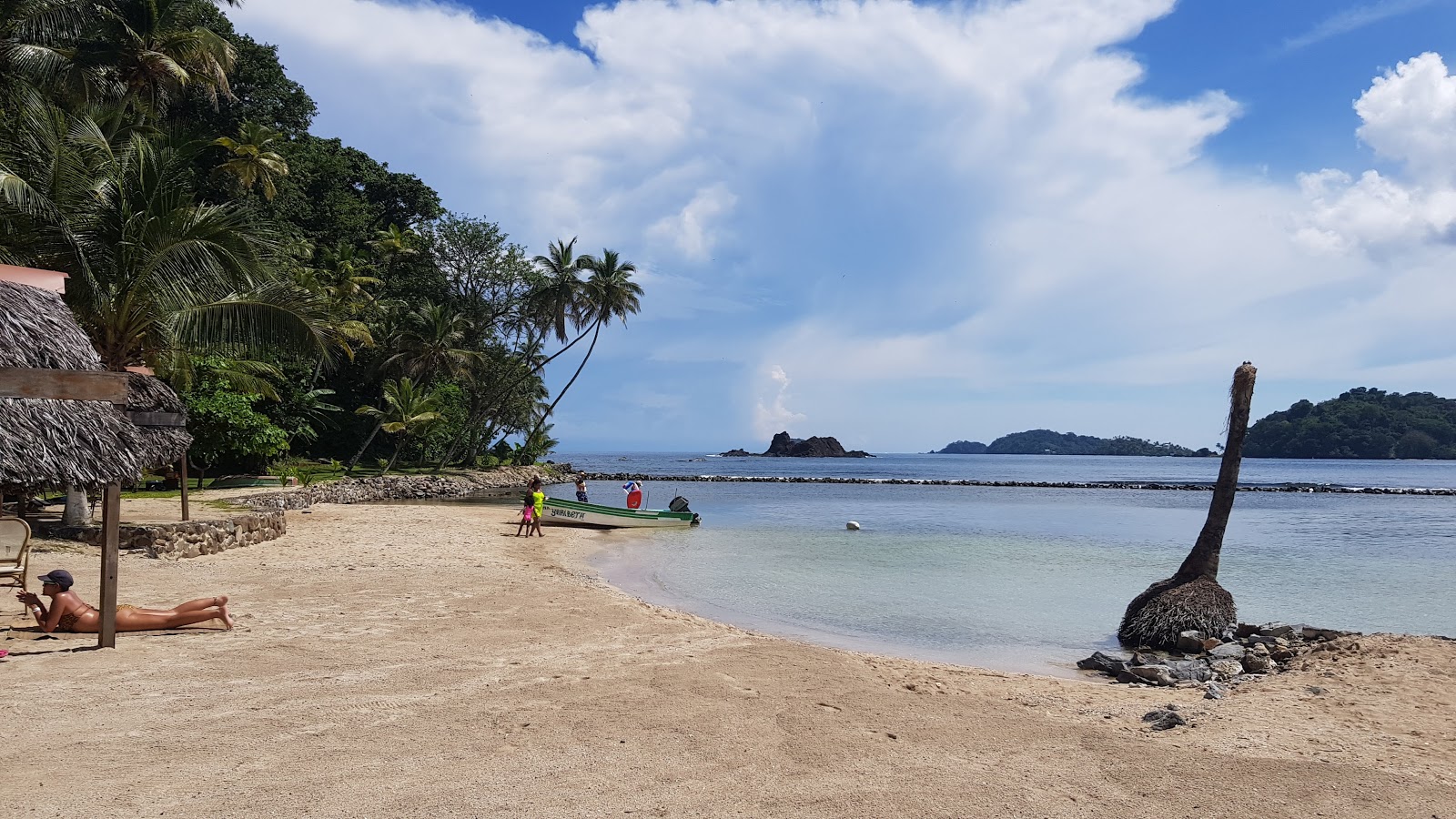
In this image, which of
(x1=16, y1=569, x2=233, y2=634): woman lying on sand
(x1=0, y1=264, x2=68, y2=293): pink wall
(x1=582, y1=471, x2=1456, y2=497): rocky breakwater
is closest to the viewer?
(x1=16, y1=569, x2=233, y2=634): woman lying on sand

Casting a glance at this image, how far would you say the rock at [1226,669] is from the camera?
9102mm

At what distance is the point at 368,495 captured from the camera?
105 ft

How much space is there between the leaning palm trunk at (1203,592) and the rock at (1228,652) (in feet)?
2.14

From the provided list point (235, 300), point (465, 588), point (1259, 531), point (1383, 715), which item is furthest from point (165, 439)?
point (1259, 531)

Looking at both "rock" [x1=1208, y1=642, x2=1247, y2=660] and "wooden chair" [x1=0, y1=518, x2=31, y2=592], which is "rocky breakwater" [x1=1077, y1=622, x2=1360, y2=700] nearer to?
"rock" [x1=1208, y1=642, x2=1247, y2=660]

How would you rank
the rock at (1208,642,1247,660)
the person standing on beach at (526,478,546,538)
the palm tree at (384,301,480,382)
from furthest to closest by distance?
the palm tree at (384,301,480,382) → the person standing on beach at (526,478,546,538) → the rock at (1208,642,1247,660)

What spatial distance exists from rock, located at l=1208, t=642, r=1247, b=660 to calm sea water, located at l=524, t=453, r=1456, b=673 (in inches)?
57.3

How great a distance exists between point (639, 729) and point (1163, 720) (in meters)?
4.07

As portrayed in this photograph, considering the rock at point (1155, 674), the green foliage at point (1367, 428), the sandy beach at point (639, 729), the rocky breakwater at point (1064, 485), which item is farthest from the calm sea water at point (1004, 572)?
the green foliage at point (1367, 428)

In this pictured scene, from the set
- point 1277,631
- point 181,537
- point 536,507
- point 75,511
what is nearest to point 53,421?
point 181,537

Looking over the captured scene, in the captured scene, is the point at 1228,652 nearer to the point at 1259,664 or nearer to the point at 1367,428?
the point at 1259,664

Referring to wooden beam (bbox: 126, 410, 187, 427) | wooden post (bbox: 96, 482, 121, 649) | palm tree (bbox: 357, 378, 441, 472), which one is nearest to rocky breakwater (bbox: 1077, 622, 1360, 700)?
wooden post (bbox: 96, 482, 121, 649)

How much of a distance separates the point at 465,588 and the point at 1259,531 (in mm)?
30302

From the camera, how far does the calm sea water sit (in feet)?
40.1
